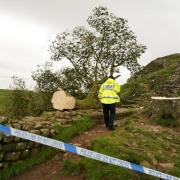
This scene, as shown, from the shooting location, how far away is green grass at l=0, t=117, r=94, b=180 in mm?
12480

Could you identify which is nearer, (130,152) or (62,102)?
(130,152)

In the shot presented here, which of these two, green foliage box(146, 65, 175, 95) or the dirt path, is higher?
green foliage box(146, 65, 175, 95)

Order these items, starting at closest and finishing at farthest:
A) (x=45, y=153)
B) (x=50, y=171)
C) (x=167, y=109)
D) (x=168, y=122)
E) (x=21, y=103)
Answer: (x=50, y=171) → (x=45, y=153) → (x=168, y=122) → (x=167, y=109) → (x=21, y=103)

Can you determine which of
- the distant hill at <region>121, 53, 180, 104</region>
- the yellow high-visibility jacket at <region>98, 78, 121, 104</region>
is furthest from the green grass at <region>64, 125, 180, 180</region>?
the distant hill at <region>121, 53, 180, 104</region>

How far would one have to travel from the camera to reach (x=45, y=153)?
13414mm

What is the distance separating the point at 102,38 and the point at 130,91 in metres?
5.60

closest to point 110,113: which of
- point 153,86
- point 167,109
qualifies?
point 167,109

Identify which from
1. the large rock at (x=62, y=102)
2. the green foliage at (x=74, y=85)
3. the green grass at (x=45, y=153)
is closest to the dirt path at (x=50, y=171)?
the green grass at (x=45, y=153)

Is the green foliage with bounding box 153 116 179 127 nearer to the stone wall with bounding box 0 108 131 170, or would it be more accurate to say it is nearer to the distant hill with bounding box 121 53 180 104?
the stone wall with bounding box 0 108 131 170

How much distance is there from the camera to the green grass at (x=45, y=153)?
40.9ft

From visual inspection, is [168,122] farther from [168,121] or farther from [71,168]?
[71,168]

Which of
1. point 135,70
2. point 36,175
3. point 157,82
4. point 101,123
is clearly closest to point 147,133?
point 101,123

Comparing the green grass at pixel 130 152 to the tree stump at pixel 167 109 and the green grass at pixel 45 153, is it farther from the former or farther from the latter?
the tree stump at pixel 167 109

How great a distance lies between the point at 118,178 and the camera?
447 inches
